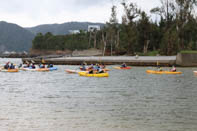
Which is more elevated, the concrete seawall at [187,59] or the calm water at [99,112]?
the concrete seawall at [187,59]

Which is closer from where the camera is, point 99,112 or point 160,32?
point 99,112

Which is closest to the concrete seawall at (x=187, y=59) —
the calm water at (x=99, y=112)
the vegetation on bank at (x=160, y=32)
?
the vegetation on bank at (x=160, y=32)

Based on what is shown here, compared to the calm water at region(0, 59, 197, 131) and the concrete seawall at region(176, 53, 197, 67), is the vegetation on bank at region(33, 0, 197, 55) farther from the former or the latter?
the calm water at region(0, 59, 197, 131)

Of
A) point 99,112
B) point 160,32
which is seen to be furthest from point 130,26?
point 99,112

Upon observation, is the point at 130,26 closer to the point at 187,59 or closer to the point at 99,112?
the point at 187,59

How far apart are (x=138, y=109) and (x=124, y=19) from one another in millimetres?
75199

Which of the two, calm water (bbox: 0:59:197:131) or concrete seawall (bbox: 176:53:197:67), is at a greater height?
concrete seawall (bbox: 176:53:197:67)

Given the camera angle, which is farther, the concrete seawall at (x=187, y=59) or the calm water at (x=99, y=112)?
the concrete seawall at (x=187, y=59)

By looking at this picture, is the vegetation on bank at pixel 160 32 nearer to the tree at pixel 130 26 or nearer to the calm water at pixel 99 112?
the tree at pixel 130 26

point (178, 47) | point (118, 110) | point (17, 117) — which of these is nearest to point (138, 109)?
point (118, 110)

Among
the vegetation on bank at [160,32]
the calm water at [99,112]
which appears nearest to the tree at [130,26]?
the vegetation on bank at [160,32]

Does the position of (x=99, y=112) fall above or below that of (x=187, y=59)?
below

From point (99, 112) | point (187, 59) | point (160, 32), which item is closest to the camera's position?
point (99, 112)

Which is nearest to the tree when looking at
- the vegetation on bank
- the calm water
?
the vegetation on bank
